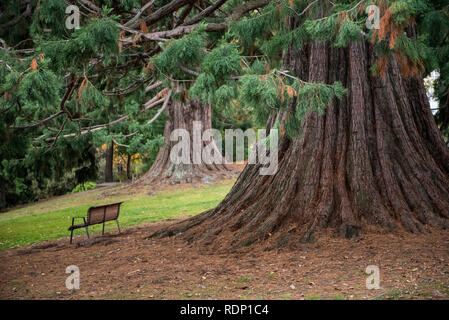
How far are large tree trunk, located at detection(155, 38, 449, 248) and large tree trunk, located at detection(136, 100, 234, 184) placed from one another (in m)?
10.2

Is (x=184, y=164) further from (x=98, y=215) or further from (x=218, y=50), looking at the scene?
(x=218, y=50)

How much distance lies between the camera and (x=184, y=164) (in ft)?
58.9

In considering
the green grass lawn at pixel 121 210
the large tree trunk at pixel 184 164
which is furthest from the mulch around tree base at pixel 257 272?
the large tree trunk at pixel 184 164

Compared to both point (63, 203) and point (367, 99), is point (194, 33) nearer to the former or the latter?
point (367, 99)

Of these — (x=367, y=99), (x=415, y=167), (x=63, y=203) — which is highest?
(x=367, y=99)

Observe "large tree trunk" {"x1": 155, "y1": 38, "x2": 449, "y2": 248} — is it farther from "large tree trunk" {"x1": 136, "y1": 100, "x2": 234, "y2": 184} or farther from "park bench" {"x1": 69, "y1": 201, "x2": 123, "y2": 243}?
"large tree trunk" {"x1": 136, "y1": 100, "x2": 234, "y2": 184}

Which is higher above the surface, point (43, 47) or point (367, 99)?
point (43, 47)

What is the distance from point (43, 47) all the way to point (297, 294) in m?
3.93

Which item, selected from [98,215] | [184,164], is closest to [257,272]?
[98,215]

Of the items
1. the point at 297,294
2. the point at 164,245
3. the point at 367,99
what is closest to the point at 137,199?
the point at 164,245

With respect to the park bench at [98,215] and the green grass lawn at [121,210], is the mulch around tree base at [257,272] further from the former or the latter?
the green grass lawn at [121,210]

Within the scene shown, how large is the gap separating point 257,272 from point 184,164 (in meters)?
12.6

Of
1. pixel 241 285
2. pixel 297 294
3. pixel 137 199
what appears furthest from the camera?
pixel 137 199
